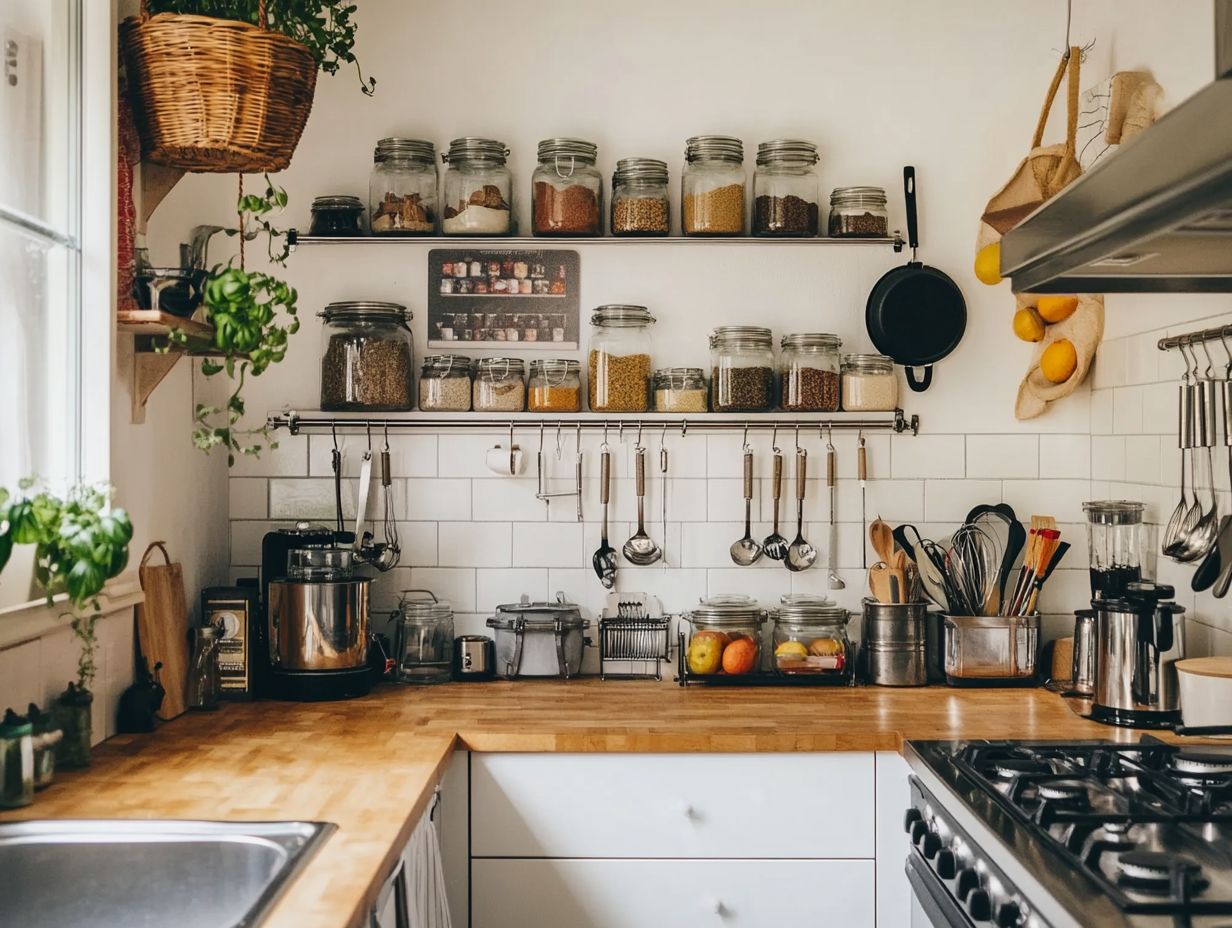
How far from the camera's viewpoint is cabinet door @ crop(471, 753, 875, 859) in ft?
7.97

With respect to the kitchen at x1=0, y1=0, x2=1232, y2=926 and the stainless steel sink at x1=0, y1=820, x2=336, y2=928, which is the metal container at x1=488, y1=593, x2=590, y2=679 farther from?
the stainless steel sink at x1=0, y1=820, x2=336, y2=928

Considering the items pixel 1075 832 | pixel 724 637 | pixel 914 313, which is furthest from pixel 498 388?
pixel 1075 832

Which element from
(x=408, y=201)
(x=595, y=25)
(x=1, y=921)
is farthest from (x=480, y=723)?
(x=595, y=25)

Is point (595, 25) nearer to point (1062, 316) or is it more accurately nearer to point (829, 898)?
point (1062, 316)

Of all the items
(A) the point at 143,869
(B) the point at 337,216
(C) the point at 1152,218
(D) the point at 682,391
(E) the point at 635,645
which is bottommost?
(A) the point at 143,869

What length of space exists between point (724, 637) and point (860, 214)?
111 cm

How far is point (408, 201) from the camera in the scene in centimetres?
297

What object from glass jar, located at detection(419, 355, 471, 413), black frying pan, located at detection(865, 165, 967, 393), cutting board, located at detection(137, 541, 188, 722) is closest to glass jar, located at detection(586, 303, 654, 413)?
glass jar, located at detection(419, 355, 471, 413)

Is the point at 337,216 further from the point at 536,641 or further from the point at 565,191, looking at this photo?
the point at 536,641

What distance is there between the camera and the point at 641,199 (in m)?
2.98

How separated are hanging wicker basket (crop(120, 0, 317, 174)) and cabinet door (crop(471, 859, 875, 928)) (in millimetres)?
1488

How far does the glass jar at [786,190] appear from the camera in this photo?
2.96 m

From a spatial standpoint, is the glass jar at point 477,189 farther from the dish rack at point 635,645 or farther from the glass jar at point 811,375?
the dish rack at point 635,645

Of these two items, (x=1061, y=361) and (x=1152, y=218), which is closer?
(x=1152, y=218)
